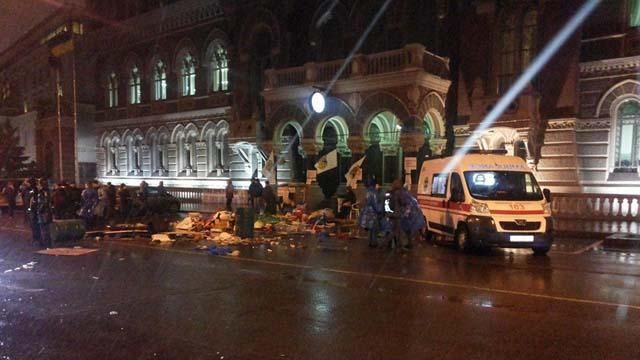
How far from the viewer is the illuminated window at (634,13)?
19.4 metres

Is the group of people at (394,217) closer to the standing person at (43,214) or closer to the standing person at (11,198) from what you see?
the standing person at (43,214)

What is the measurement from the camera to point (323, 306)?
27.5ft

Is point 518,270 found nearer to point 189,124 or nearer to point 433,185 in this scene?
point 433,185

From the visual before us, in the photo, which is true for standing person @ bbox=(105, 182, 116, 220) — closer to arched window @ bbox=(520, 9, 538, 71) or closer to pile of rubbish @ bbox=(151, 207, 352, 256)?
pile of rubbish @ bbox=(151, 207, 352, 256)

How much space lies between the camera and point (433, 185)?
623 inches

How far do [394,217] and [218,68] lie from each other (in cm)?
2122

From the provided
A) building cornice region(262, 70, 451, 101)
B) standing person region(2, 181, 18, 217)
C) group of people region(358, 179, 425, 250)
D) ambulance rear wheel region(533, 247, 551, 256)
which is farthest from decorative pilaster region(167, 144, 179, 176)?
ambulance rear wheel region(533, 247, 551, 256)

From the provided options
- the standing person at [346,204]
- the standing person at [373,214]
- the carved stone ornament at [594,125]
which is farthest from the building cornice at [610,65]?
the standing person at [373,214]

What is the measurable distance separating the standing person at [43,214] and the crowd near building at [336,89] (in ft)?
38.5

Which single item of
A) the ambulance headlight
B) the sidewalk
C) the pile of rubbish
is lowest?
the pile of rubbish

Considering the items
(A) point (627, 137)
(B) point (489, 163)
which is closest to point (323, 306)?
(B) point (489, 163)

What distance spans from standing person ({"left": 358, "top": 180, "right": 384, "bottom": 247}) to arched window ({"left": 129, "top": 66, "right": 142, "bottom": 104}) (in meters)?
26.6

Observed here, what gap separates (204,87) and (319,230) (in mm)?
17072

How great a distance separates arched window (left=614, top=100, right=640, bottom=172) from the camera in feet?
64.1
